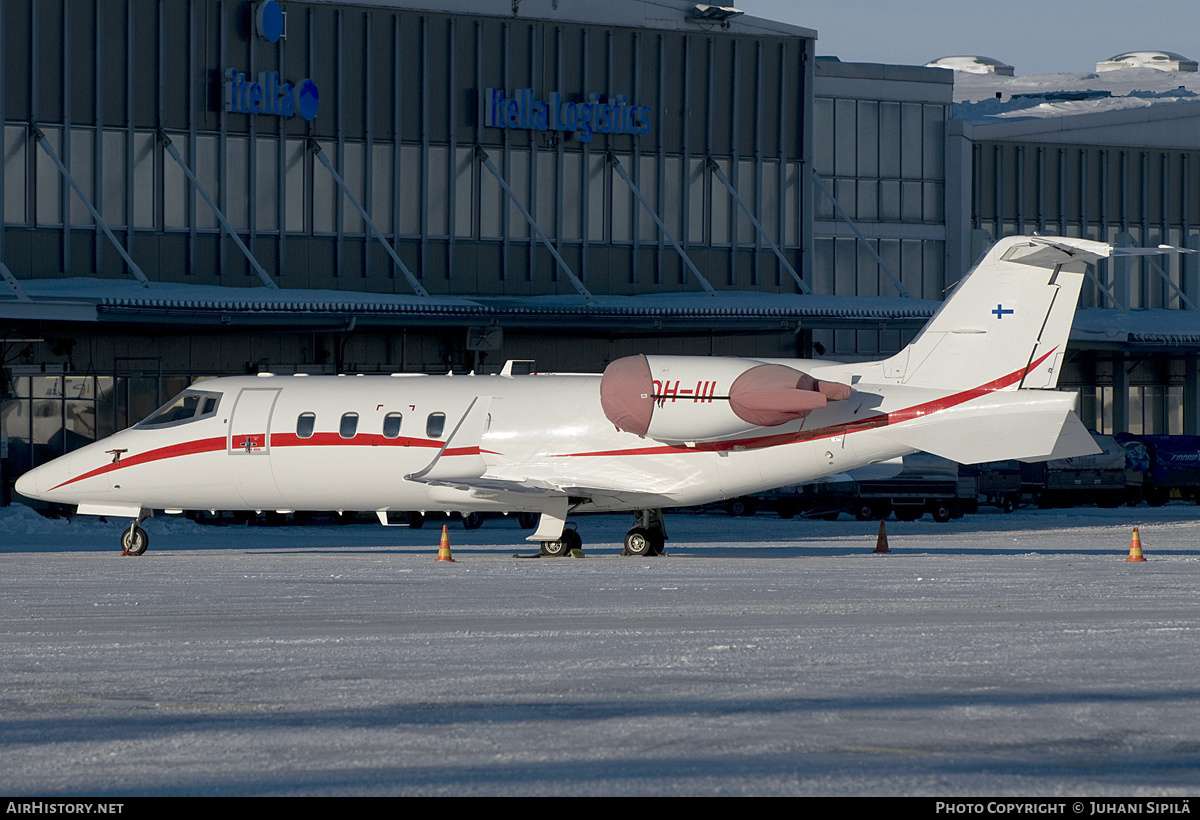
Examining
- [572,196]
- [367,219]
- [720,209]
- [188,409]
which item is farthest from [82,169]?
[720,209]

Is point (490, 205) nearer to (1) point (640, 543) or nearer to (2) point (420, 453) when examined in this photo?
(2) point (420, 453)

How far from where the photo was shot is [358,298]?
43375 millimetres

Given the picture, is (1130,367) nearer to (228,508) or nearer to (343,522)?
(343,522)

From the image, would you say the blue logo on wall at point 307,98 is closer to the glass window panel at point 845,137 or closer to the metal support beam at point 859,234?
the metal support beam at point 859,234

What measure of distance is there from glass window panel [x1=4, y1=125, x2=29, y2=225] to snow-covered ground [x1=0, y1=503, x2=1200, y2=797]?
2307 centimetres

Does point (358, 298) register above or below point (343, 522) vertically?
above

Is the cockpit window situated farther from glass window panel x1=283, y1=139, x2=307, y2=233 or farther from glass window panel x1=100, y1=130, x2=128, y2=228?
glass window panel x1=283, y1=139, x2=307, y2=233

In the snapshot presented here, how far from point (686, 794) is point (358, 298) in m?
36.8

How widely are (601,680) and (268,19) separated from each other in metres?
36.9

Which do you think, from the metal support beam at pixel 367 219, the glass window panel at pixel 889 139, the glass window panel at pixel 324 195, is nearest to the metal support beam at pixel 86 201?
the glass window panel at pixel 324 195

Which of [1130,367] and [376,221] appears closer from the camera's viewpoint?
[376,221]

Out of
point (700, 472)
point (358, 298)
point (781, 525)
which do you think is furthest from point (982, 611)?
point (358, 298)

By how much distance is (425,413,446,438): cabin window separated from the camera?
85.9 feet

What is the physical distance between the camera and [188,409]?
90.0 feet
